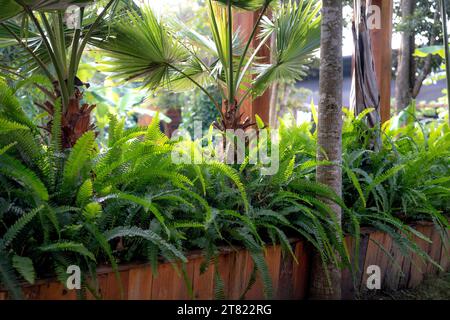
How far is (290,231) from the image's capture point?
2711mm

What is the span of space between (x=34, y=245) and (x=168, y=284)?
563 millimetres

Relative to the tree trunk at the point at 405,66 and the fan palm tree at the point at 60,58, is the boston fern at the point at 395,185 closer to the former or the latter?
the fan palm tree at the point at 60,58

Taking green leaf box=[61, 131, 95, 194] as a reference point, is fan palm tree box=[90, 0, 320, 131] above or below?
above

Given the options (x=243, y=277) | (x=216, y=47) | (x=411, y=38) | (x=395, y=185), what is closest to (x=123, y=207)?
(x=243, y=277)

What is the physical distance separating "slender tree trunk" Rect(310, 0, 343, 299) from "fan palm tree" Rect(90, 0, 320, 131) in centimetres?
67

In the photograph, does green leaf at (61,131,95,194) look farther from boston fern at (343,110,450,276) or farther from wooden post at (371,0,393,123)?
wooden post at (371,0,393,123)

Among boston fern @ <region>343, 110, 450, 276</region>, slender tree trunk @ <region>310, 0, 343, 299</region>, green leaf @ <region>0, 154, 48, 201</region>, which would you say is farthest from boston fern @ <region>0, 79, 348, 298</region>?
boston fern @ <region>343, 110, 450, 276</region>

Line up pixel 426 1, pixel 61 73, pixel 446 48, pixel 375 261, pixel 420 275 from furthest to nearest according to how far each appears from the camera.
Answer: pixel 426 1 → pixel 446 48 → pixel 420 275 → pixel 375 261 → pixel 61 73

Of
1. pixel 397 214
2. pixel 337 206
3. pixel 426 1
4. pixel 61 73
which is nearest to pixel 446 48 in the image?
pixel 397 214

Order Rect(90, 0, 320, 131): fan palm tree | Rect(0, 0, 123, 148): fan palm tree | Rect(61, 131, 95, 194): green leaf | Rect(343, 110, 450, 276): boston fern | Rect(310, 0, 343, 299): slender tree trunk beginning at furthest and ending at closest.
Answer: Rect(90, 0, 320, 131): fan palm tree
Rect(343, 110, 450, 276): boston fern
Rect(310, 0, 343, 299): slender tree trunk
Rect(0, 0, 123, 148): fan palm tree
Rect(61, 131, 95, 194): green leaf

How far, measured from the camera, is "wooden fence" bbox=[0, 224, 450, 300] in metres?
1.94

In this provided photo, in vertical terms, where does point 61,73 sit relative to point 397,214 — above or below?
above

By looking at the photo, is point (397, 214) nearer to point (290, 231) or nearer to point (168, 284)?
point (290, 231)

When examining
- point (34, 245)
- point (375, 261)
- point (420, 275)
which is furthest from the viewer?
point (420, 275)
